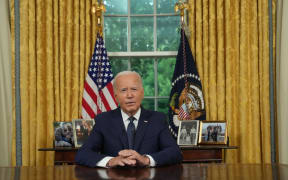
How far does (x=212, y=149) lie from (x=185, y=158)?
31 centimetres

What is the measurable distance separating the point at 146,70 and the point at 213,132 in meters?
1.30

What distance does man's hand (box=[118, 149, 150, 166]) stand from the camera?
2000 millimetres

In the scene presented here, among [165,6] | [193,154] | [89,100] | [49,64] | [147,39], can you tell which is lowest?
[193,154]

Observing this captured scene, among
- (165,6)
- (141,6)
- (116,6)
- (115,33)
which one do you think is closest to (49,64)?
(115,33)

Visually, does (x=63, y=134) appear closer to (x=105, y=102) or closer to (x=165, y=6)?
(x=105, y=102)

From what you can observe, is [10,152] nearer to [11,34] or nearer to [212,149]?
[11,34]

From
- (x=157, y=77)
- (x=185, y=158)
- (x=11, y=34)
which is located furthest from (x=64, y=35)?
(x=185, y=158)

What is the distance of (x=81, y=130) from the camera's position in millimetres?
4328

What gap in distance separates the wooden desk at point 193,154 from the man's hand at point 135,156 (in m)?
2.08

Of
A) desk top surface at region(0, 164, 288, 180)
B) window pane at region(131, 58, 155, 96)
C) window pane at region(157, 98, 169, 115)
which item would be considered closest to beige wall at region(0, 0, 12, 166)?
window pane at region(131, 58, 155, 96)

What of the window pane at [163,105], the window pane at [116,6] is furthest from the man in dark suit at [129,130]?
the window pane at [116,6]

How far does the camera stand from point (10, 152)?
469cm

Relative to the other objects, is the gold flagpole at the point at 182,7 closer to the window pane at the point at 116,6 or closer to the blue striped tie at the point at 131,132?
the window pane at the point at 116,6

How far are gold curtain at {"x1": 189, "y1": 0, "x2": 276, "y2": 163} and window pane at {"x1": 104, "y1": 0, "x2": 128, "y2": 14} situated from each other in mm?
906
